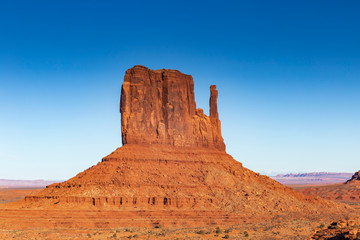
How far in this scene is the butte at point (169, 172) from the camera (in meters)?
70.6

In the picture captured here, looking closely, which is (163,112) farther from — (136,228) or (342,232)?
(342,232)

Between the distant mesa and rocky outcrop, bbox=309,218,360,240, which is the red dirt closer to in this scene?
rocky outcrop, bbox=309,218,360,240

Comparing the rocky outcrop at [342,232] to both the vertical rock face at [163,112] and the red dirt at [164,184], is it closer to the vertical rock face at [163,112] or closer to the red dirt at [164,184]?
the red dirt at [164,184]

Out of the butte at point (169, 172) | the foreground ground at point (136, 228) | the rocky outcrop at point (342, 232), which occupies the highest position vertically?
the butte at point (169, 172)

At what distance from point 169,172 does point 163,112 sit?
14.3 metres

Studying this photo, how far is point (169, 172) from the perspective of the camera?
78.2 m

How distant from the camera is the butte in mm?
70625

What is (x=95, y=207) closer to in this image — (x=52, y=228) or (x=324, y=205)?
(x=52, y=228)

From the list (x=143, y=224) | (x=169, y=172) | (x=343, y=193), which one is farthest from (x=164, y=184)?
(x=343, y=193)

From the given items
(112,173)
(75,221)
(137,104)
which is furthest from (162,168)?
(75,221)

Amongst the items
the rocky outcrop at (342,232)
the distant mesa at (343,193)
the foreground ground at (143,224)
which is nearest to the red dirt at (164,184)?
the foreground ground at (143,224)

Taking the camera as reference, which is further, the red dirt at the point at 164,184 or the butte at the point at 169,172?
the butte at the point at 169,172

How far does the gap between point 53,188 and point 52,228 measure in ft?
45.0

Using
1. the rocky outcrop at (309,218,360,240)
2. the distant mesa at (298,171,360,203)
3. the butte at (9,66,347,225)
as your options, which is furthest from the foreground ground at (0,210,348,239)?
the distant mesa at (298,171,360,203)
